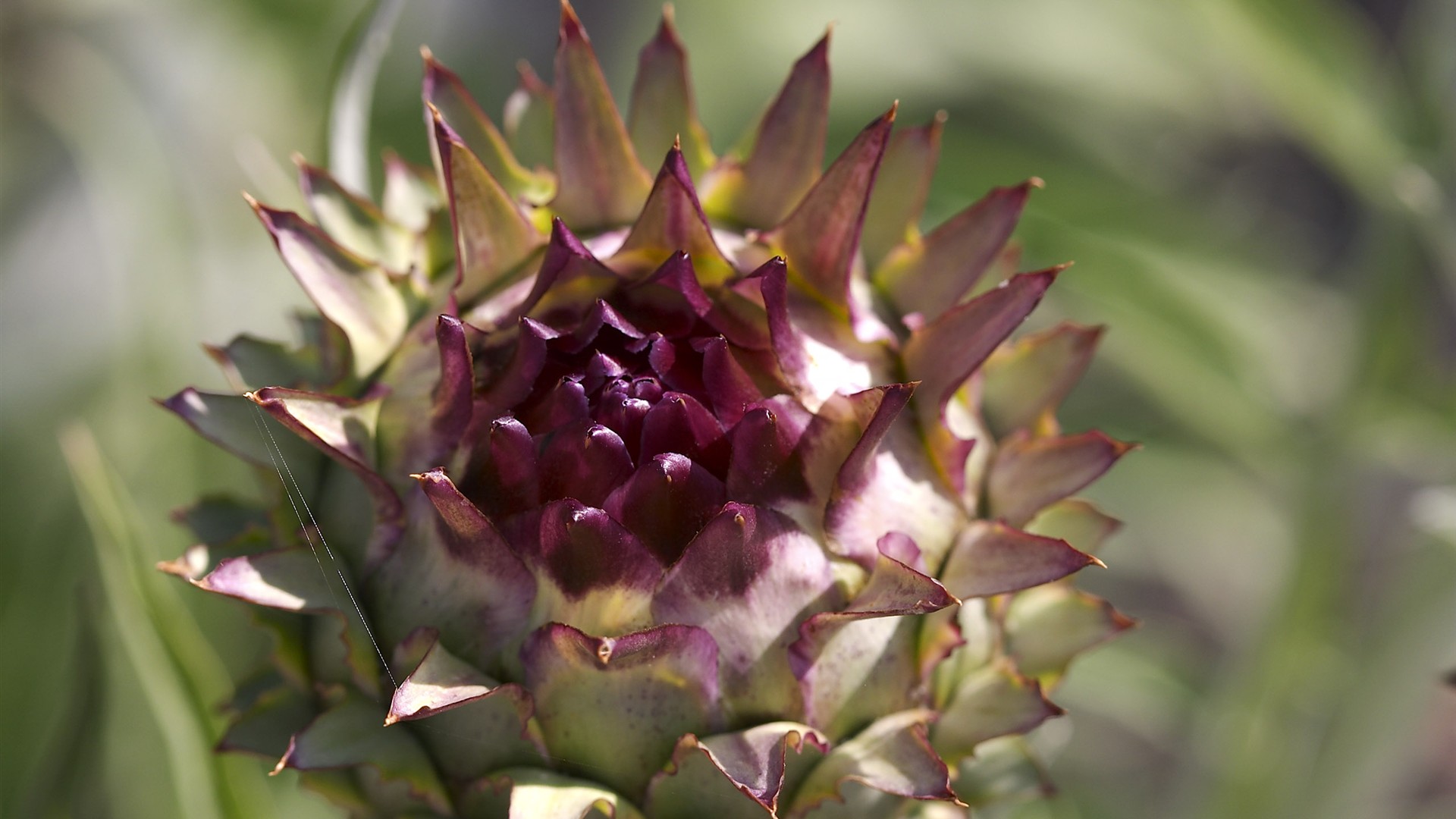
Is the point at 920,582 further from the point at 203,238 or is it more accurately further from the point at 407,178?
the point at 203,238

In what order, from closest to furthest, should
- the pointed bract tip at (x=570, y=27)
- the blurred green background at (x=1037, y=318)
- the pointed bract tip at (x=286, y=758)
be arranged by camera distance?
the pointed bract tip at (x=286, y=758) < the pointed bract tip at (x=570, y=27) < the blurred green background at (x=1037, y=318)

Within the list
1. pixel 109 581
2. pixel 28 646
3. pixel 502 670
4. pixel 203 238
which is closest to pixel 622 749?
pixel 502 670

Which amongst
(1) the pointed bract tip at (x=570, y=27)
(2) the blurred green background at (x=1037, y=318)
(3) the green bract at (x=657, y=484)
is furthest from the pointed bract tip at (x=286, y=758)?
(1) the pointed bract tip at (x=570, y=27)

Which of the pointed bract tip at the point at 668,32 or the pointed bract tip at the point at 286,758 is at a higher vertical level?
the pointed bract tip at the point at 668,32

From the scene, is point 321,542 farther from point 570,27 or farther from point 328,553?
point 570,27

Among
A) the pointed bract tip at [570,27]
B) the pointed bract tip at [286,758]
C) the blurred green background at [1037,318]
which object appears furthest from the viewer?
the blurred green background at [1037,318]

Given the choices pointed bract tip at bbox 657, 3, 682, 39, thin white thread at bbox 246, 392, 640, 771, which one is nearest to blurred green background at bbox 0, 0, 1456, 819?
thin white thread at bbox 246, 392, 640, 771

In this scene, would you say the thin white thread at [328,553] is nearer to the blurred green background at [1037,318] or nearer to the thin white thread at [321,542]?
the thin white thread at [321,542]

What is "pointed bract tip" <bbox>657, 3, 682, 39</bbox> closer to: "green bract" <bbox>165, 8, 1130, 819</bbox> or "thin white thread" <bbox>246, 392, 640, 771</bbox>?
"green bract" <bbox>165, 8, 1130, 819</bbox>
